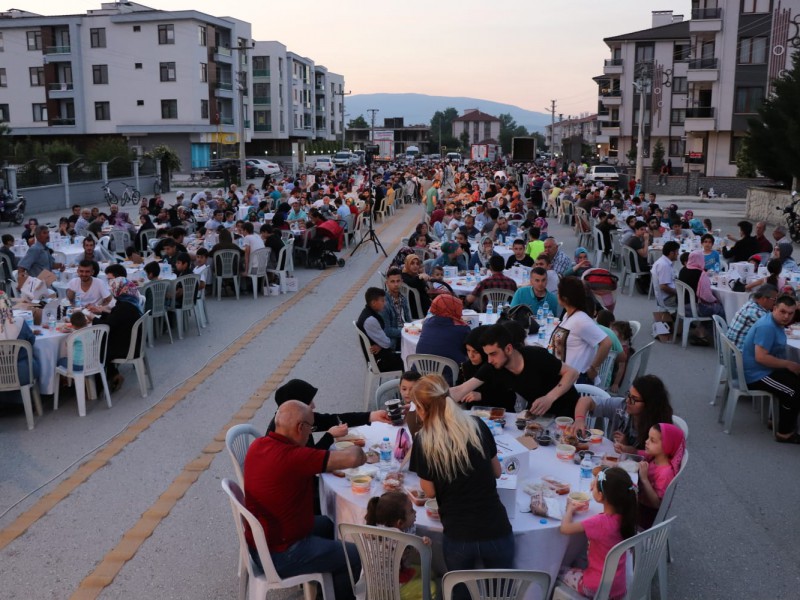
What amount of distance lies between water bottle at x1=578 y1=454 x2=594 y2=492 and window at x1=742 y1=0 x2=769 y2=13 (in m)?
46.5

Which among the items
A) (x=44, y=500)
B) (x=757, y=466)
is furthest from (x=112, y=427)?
(x=757, y=466)

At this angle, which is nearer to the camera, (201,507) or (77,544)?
(77,544)

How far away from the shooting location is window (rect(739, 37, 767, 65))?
146 ft

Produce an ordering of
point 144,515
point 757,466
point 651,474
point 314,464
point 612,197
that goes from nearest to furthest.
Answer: point 314,464
point 651,474
point 144,515
point 757,466
point 612,197

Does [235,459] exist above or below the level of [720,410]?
above

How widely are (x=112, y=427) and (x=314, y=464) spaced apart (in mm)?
4417

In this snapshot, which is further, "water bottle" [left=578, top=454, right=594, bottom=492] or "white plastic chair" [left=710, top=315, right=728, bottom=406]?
"white plastic chair" [left=710, top=315, right=728, bottom=406]

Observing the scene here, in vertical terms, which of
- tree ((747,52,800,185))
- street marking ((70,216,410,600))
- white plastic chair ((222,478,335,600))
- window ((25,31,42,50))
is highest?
window ((25,31,42,50))

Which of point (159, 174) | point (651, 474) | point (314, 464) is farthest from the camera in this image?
point (159, 174)

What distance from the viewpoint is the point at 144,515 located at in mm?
6090

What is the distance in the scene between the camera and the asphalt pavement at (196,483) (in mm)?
5258

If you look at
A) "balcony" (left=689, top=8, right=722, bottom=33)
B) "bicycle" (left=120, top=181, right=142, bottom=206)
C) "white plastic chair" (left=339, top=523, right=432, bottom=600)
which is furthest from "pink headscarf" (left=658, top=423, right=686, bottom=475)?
"balcony" (left=689, top=8, right=722, bottom=33)

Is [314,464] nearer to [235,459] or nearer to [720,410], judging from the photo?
[235,459]

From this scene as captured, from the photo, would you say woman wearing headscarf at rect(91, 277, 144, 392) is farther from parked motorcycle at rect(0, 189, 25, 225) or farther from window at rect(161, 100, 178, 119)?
window at rect(161, 100, 178, 119)
